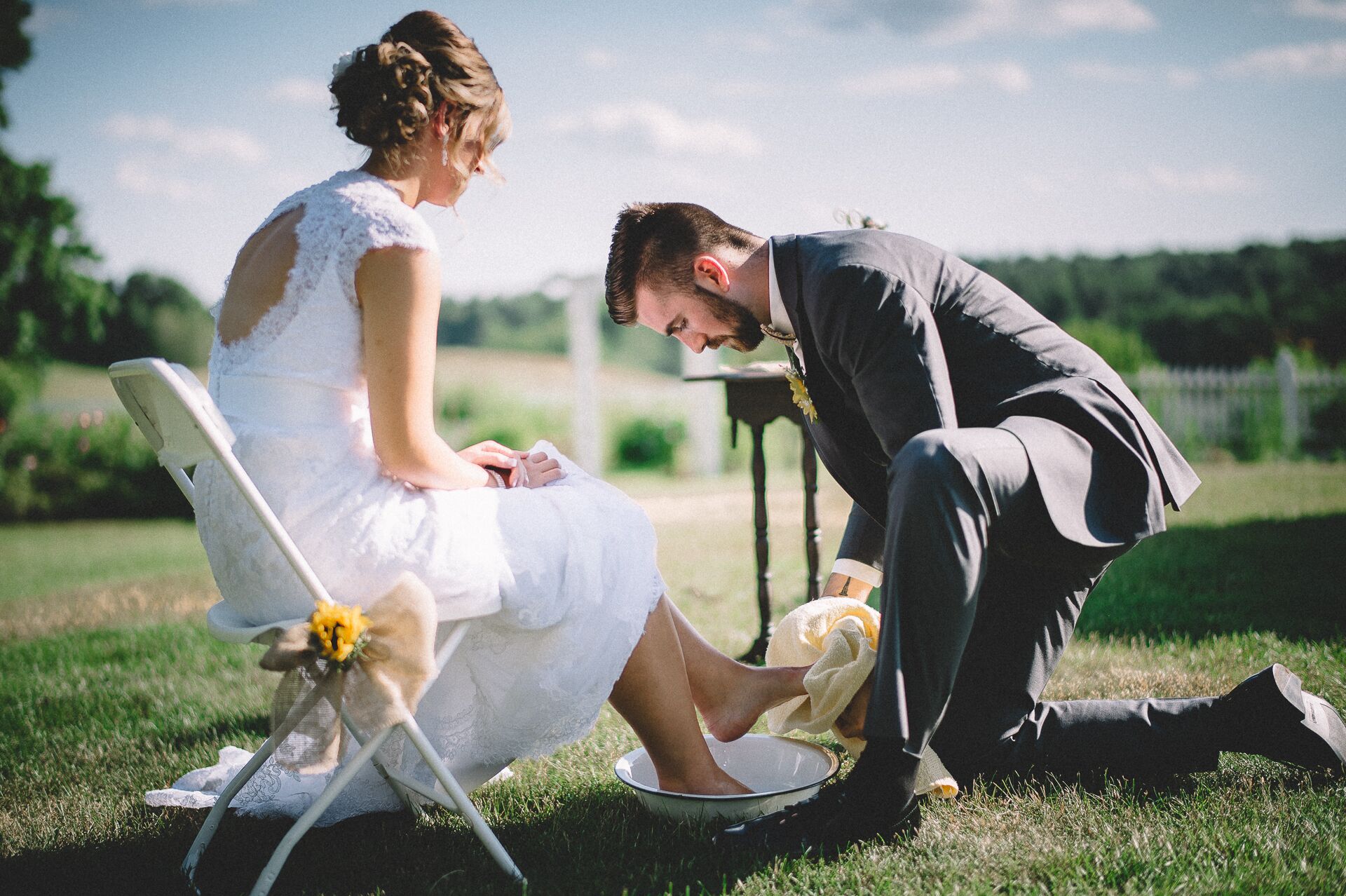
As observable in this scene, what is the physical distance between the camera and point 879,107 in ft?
35.7

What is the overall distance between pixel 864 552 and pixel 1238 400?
1336 centimetres

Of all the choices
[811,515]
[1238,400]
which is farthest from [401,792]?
[1238,400]

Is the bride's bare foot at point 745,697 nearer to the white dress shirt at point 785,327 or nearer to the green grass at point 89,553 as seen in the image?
the white dress shirt at point 785,327

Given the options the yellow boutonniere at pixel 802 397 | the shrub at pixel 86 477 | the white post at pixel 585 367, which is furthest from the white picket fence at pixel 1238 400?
the shrub at pixel 86 477

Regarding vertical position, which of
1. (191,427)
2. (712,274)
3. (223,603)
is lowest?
(223,603)

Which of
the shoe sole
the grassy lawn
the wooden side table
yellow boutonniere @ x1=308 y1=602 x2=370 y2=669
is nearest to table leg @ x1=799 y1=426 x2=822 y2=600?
the wooden side table

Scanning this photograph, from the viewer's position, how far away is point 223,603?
2113 mm

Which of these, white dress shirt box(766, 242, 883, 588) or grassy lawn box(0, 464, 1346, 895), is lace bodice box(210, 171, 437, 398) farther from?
grassy lawn box(0, 464, 1346, 895)

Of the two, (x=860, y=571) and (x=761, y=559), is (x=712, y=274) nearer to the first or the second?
(x=860, y=571)

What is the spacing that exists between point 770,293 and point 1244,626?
2.62m

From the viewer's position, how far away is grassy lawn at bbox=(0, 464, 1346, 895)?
1887 mm

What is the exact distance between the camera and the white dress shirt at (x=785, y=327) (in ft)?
7.58

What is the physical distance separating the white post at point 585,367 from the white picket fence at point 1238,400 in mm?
7963

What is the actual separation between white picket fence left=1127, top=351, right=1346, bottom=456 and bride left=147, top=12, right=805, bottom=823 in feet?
43.4
